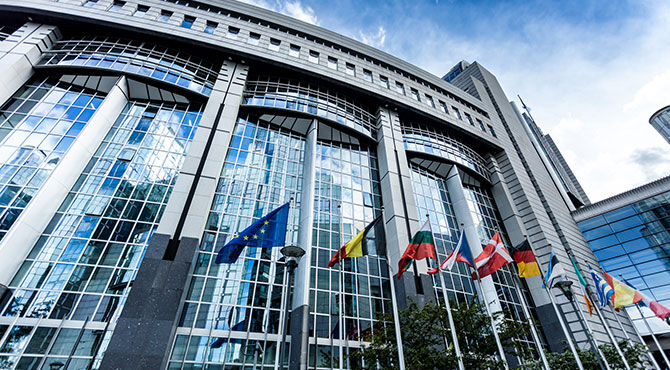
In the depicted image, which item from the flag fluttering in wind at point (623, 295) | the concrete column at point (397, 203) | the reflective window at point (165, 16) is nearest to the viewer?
→ the flag fluttering in wind at point (623, 295)

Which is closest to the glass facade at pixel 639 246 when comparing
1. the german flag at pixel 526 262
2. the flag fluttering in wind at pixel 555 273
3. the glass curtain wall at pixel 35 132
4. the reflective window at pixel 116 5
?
the flag fluttering in wind at pixel 555 273

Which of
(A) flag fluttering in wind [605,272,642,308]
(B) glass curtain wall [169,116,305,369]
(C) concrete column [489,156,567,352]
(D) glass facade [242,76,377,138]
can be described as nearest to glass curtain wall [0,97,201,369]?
(B) glass curtain wall [169,116,305,369]

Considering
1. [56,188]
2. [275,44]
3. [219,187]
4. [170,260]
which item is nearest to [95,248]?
[56,188]

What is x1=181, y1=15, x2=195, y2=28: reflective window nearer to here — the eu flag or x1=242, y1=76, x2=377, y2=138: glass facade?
x1=242, y1=76, x2=377, y2=138: glass facade

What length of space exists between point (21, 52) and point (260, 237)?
25.8m

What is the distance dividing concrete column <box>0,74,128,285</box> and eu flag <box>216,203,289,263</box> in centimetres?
1167

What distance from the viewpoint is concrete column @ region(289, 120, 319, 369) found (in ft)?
55.1

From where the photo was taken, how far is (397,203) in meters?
25.1

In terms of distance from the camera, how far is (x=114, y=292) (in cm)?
1666

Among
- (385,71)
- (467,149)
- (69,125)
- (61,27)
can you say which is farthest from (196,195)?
(467,149)

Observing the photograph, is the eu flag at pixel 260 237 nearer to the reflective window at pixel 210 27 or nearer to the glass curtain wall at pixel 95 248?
the glass curtain wall at pixel 95 248

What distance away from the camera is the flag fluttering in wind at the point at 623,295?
48.9 feet

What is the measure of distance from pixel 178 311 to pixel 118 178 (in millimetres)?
10510

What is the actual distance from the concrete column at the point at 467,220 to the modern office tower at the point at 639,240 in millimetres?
13610
